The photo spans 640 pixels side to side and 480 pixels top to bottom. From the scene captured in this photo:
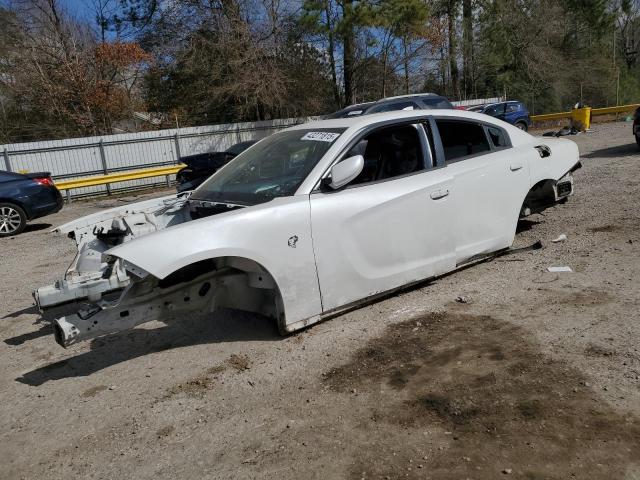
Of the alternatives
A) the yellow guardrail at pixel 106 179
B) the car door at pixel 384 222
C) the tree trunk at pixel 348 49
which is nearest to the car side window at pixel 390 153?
the car door at pixel 384 222

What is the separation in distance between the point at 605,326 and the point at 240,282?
2584 mm

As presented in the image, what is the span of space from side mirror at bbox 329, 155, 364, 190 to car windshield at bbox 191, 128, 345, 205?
264 millimetres

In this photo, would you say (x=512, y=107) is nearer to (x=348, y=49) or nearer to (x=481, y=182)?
(x=348, y=49)

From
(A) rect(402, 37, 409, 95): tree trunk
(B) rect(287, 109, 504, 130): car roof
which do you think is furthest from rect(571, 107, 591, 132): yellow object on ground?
(B) rect(287, 109, 504, 130): car roof

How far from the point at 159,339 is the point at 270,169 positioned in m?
1.66

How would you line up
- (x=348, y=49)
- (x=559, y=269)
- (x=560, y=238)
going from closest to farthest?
(x=559, y=269) → (x=560, y=238) → (x=348, y=49)

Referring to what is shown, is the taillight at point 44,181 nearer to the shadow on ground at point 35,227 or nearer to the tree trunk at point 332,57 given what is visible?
the shadow on ground at point 35,227

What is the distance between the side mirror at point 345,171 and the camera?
402 centimetres

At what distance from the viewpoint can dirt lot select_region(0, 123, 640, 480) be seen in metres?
2.66

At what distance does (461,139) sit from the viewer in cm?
511

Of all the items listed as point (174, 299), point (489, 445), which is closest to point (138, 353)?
point (174, 299)

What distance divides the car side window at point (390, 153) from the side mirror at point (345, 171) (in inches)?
13.9

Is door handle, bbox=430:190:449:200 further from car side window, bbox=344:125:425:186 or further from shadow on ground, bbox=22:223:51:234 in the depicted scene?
shadow on ground, bbox=22:223:51:234

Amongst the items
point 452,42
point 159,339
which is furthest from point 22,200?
point 452,42
